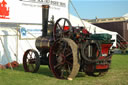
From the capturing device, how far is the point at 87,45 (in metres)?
7.24

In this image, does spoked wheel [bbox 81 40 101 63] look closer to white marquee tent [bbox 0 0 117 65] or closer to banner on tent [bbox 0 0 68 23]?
white marquee tent [bbox 0 0 117 65]

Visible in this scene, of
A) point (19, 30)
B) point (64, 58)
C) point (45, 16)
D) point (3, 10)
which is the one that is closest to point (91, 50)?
point (64, 58)

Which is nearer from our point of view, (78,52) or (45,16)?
(78,52)

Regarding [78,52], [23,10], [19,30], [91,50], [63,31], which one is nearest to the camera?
[78,52]

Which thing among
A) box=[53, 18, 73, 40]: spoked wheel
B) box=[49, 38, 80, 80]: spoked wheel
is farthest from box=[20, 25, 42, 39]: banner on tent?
box=[49, 38, 80, 80]: spoked wheel

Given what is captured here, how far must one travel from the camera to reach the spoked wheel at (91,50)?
7125 mm

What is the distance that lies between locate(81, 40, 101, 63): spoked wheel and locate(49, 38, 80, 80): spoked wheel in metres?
0.36

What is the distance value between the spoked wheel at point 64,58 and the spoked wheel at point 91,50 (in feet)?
1.17

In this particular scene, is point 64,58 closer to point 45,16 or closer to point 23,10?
point 45,16

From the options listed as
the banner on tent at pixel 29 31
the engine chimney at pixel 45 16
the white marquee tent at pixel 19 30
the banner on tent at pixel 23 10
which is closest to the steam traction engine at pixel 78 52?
the engine chimney at pixel 45 16

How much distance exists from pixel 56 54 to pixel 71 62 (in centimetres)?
60

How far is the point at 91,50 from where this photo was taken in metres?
7.32

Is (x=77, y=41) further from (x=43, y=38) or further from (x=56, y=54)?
(x=43, y=38)

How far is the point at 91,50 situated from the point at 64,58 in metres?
0.89
